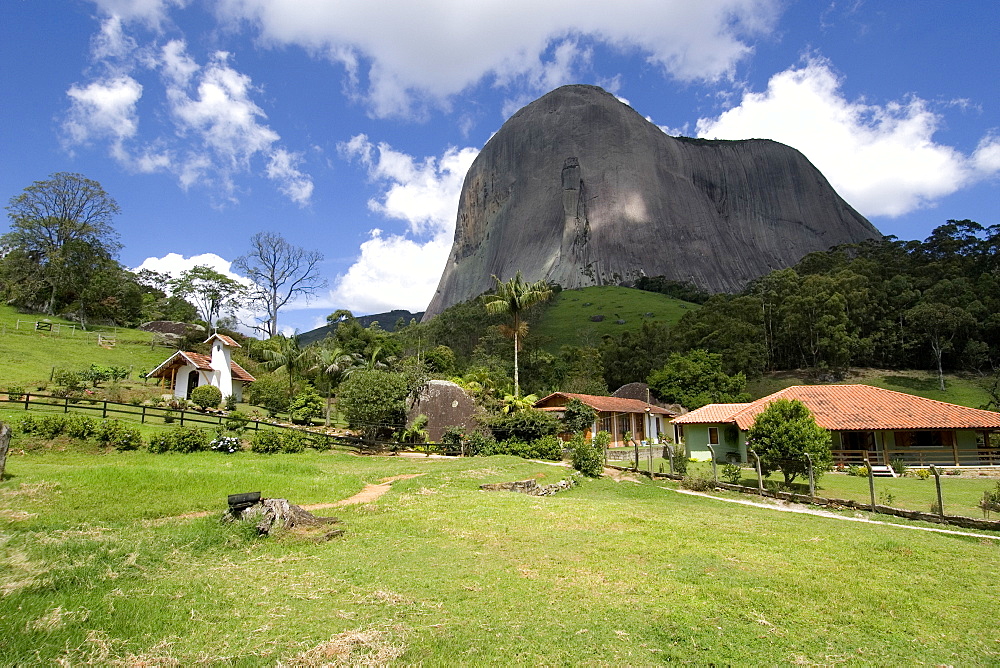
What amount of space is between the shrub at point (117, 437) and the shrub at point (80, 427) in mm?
232

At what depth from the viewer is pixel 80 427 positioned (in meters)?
16.7

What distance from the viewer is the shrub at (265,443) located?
20062 millimetres

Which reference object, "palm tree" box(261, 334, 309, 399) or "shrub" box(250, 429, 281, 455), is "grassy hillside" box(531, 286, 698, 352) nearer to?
"palm tree" box(261, 334, 309, 399)

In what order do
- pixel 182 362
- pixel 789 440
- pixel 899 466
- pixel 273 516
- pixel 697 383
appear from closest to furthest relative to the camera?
pixel 273 516 → pixel 789 440 → pixel 899 466 → pixel 182 362 → pixel 697 383

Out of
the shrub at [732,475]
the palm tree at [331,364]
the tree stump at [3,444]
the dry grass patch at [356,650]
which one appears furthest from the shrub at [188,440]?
the shrub at [732,475]

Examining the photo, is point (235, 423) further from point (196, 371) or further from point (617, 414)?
point (617, 414)

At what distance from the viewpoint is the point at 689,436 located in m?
30.6

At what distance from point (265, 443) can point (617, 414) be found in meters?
20.5

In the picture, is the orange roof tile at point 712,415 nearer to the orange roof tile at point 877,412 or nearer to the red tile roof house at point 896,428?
the red tile roof house at point 896,428

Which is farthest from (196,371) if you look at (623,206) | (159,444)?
(623,206)

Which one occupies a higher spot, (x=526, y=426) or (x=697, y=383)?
(x=697, y=383)

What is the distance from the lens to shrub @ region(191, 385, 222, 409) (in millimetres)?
28938

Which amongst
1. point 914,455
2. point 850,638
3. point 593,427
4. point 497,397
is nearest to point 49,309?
point 497,397

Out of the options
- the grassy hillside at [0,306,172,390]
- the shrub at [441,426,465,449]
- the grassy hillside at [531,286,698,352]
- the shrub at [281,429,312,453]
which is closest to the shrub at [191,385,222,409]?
the grassy hillside at [0,306,172,390]
